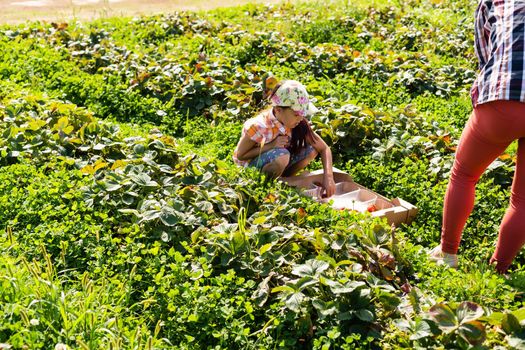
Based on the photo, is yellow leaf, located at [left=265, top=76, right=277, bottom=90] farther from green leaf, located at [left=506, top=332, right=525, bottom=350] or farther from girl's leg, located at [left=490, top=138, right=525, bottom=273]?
green leaf, located at [left=506, top=332, right=525, bottom=350]

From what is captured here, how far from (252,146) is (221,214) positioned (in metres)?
0.80

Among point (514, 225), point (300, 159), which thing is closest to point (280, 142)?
point (300, 159)

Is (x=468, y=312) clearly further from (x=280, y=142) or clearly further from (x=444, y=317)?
(x=280, y=142)

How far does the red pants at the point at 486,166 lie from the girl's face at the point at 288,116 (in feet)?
4.33

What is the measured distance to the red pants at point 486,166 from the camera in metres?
3.88

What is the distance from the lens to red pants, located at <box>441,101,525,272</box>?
153 inches

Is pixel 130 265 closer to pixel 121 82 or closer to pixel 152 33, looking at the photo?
pixel 121 82

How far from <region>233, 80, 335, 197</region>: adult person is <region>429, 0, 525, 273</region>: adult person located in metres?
1.14

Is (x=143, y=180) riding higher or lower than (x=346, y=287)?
higher

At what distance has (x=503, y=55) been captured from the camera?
3.90 meters

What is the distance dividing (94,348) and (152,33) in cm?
670

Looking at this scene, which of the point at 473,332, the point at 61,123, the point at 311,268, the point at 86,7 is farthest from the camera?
the point at 86,7

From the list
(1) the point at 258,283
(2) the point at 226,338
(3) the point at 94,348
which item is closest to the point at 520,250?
(1) the point at 258,283

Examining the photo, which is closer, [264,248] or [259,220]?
[264,248]
